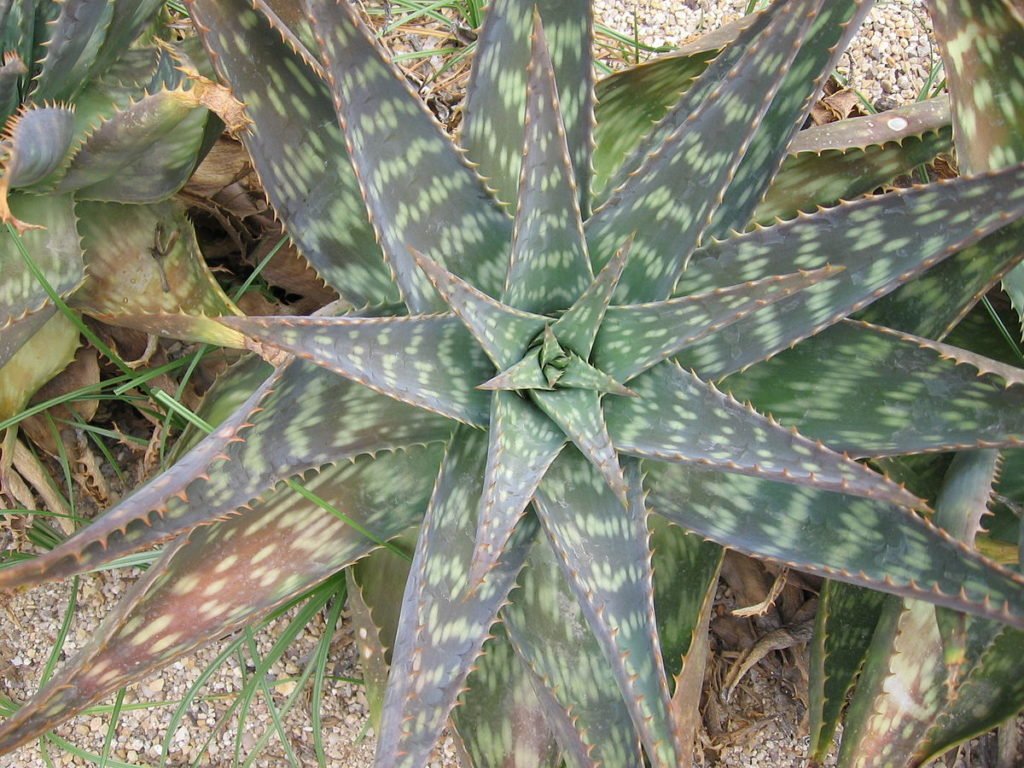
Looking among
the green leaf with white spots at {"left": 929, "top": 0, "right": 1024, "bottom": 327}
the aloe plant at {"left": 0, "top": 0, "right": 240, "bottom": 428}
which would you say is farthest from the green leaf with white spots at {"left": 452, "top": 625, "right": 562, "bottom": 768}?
the green leaf with white spots at {"left": 929, "top": 0, "right": 1024, "bottom": 327}

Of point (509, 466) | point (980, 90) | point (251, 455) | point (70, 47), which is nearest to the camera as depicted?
point (509, 466)

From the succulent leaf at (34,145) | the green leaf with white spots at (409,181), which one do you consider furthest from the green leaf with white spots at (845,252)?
the succulent leaf at (34,145)

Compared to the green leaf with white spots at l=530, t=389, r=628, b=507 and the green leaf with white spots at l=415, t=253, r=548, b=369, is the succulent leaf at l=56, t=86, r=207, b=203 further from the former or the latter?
the green leaf with white spots at l=530, t=389, r=628, b=507

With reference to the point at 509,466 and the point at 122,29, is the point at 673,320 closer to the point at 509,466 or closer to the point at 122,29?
the point at 509,466

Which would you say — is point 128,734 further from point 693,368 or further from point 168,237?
point 693,368

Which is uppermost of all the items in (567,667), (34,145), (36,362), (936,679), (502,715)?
(34,145)

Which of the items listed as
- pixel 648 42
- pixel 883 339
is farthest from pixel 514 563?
pixel 648 42

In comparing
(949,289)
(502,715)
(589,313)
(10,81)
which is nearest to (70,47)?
(10,81)

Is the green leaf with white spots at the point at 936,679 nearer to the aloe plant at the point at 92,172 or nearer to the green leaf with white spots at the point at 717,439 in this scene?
the green leaf with white spots at the point at 717,439
